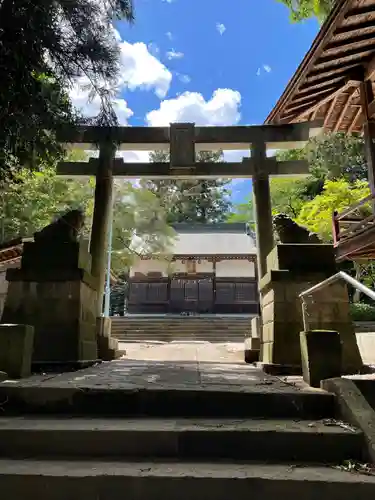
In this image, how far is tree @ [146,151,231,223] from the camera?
33.1 m

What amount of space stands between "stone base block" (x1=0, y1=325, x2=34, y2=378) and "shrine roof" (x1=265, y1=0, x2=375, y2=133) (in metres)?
5.63

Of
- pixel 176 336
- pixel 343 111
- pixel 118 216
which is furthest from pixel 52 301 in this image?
pixel 118 216

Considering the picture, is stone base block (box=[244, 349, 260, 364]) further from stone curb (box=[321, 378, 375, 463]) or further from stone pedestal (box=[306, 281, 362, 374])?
stone curb (box=[321, 378, 375, 463])

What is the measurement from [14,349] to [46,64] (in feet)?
10.4

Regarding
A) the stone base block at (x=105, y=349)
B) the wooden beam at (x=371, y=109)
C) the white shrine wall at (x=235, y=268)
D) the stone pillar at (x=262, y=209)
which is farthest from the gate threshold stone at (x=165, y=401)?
the white shrine wall at (x=235, y=268)

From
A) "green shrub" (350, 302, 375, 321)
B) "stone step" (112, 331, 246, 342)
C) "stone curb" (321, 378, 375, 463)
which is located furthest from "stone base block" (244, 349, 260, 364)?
"green shrub" (350, 302, 375, 321)

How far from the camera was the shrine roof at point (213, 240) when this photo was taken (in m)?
21.8

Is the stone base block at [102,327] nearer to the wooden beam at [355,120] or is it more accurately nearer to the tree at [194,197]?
the wooden beam at [355,120]

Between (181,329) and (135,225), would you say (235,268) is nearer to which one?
(181,329)

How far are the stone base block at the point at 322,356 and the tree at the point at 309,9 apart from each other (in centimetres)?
828

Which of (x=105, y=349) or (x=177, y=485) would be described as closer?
(x=177, y=485)

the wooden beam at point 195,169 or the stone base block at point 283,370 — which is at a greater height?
the wooden beam at point 195,169

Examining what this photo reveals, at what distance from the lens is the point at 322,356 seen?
3.21 metres

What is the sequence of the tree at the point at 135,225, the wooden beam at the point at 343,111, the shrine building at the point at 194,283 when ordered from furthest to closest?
1. the shrine building at the point at 194,283
2. the tree at the point at 135,225
3. the wooden beam at the point at 343,111
